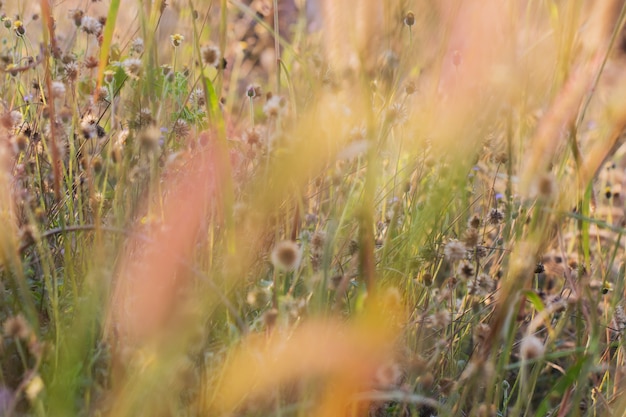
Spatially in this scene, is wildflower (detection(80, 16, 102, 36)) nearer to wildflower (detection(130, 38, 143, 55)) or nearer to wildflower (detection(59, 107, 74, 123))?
wildflower (detection(130, 38, 143, 55))

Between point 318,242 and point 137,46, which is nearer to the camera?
point 318,242

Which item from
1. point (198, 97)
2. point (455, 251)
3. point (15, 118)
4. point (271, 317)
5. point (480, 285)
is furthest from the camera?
point (198, 97)

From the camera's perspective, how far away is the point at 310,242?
1.19 meters

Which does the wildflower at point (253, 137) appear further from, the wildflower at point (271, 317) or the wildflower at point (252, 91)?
the wildflower at point (271, 317)

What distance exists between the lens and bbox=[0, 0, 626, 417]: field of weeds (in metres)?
0.87

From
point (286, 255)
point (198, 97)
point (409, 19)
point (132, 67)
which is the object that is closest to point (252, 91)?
point (198, 97)

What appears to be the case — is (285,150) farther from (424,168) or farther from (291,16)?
(291,16)

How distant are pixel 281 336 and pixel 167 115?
2.61 ft

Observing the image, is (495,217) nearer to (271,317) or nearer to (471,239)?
(471,239)

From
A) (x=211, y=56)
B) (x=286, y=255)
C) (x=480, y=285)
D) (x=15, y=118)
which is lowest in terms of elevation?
(x=480, y=285)

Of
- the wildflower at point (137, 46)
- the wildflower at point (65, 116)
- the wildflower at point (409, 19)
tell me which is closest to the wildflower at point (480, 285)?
the wildflower at point (409, 19)

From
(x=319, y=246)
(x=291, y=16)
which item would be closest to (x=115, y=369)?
(x=319, y=246)

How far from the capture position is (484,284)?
3.97 feet

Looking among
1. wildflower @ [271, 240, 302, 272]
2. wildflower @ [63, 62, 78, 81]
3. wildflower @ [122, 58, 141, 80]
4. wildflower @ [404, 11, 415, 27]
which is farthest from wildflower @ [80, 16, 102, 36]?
wildflower @ [271, 240, 302, 272]
